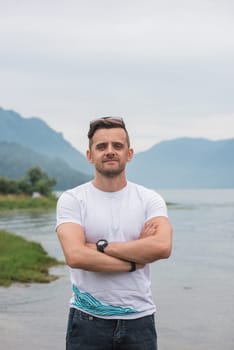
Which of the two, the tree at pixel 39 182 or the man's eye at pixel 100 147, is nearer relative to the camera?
the man's eye at pixel 100 147

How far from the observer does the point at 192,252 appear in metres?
24.4

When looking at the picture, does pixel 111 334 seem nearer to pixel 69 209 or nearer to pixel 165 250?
pixel 165 250

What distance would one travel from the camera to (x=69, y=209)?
4223 millimetres

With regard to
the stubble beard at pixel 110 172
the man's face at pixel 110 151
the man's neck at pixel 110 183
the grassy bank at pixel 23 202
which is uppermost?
the grassy bank at pixel 23 202

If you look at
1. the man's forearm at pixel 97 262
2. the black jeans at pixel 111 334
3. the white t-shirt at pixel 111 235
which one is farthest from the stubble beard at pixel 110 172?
the black jeans at pixel 111 334

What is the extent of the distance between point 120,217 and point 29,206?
241 feet

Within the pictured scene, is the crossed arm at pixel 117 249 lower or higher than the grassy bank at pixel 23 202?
lower

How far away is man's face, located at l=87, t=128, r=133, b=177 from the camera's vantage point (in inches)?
165

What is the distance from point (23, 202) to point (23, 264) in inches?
2385

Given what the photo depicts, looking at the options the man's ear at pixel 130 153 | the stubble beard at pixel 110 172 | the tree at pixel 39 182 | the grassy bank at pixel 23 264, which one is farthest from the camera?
the tree at pixel 39 182

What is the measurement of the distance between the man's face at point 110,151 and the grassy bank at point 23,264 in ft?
35.4

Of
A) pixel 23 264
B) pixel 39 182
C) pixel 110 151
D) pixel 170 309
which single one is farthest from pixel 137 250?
pixel 39 182

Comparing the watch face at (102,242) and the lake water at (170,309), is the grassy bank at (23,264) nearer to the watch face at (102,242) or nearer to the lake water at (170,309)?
the lake water at (170,309)

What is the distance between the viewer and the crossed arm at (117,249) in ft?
13.3
